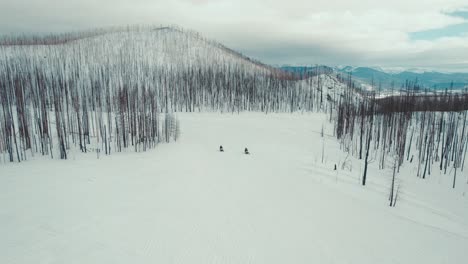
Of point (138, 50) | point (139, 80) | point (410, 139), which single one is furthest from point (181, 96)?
point (138, 50)

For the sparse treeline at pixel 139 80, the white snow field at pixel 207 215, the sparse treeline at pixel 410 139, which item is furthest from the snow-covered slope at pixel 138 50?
the white snow field at pixel 207 215

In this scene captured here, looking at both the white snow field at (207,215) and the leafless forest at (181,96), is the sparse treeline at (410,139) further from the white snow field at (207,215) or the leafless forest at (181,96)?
the white snow field at (207,215)

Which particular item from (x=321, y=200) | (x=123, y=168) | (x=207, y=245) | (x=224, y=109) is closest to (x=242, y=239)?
(x=207, y=245)

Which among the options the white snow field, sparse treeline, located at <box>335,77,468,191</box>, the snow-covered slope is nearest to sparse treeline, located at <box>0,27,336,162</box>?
the snow-covered slope

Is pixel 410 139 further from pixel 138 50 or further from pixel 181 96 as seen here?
pixel 138 50

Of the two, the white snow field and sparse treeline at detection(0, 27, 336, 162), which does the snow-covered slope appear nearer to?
sparse treeline at detection(0, 27, 336, 162)

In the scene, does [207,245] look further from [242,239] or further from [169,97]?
[169,97]
